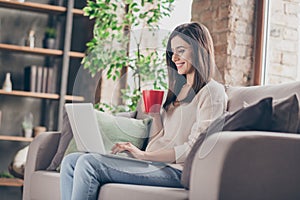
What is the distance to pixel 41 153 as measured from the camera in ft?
11.1

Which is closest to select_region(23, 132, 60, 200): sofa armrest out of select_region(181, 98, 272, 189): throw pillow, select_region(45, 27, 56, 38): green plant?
select_region(181, 98, 272, 189): throw pillow

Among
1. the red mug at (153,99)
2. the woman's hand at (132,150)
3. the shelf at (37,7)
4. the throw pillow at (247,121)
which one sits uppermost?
the shelf at (37,7)

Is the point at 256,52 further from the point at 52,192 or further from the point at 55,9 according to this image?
the point at 52,192

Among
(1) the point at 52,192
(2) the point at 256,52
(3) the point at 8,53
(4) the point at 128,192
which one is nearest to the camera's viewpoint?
(4) the point at 128,192

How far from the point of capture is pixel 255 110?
213 cm

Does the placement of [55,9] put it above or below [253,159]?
above

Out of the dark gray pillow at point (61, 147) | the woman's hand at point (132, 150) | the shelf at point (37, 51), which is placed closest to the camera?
the woman's hand at point (132, 150)

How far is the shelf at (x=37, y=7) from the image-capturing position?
485cm

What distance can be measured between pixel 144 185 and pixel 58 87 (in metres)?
2.79

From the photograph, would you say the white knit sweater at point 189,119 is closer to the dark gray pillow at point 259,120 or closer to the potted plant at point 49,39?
the dark gray pillow at point 259,120

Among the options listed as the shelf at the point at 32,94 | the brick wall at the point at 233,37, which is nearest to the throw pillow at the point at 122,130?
the brick wall at the point at 233,37

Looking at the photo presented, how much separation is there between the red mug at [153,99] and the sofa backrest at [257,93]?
0.39m

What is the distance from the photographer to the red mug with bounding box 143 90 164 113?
250 centimetres

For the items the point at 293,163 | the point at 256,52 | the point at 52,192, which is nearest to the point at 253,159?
the point at 293,163
